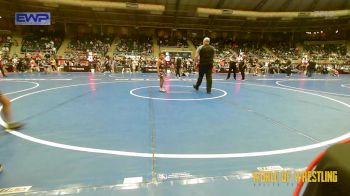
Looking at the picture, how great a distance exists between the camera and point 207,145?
4.20 metres

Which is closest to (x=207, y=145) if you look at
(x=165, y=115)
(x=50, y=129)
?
(x=165, y=115)

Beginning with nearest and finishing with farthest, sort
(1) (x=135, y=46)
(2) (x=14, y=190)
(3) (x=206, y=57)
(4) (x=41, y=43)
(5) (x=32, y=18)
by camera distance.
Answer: (2) (x=14, y=190)
(3) (x=206, y=57)
(5) (x=32, y=18)
(4) (x=41, y=43)
(1) (x=135, y=46)

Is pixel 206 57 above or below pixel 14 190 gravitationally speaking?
above

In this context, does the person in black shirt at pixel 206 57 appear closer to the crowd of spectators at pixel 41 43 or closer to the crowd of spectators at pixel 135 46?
the crowd of spectators at pixel 41 43

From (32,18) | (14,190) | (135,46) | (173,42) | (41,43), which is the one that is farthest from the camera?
(173,42)

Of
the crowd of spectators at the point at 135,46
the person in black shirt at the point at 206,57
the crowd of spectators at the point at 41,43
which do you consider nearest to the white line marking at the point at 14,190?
the person in black shirt at the point at 206,57

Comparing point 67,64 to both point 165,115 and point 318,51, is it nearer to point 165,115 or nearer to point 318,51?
point 165,115

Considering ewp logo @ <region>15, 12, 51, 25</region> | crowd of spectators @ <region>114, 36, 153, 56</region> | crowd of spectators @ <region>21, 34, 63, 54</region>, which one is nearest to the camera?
ewp logo @ <region>15, 12, 51, 25</region>

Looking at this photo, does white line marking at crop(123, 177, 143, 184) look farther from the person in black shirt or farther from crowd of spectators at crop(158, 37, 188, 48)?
crowd of spectators at crop(158, 37, 188, 48)

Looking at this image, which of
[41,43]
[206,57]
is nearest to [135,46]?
[41,43]

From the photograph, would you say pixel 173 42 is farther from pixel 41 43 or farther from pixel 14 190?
pixel 14 190

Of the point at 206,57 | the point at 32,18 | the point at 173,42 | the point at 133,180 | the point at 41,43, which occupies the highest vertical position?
the point at 32,18

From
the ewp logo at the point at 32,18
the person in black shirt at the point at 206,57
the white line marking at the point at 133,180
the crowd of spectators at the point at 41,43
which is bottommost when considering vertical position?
the white line marking at the point at 133,180

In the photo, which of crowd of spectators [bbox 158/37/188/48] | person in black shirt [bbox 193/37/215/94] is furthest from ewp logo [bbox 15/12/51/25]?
person in black shirt [bbox 193/37/215/94]
